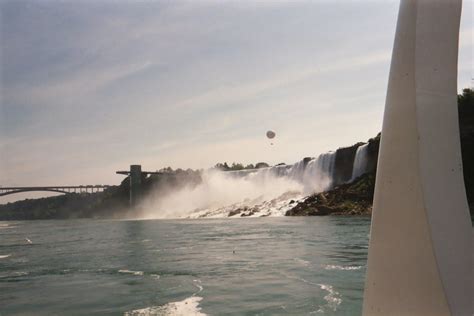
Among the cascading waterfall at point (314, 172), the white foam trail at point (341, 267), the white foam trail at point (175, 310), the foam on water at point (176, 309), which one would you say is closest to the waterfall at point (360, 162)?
the cascading waterfall at point (314, 172)

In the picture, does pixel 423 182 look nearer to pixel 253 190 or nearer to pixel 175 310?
pixel 175 310

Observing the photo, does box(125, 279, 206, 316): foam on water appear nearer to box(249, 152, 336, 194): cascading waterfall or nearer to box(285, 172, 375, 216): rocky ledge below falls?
box(285, 172, 375, 216): rocky ledge below falls

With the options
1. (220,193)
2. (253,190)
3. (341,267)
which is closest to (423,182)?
(341,267)

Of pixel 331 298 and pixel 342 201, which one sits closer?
pixel 331 298

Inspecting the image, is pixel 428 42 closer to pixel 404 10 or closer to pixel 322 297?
pixel 404 10

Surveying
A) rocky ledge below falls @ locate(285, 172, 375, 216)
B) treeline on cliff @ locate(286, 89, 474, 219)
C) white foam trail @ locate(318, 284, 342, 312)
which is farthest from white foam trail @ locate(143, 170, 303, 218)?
white foam trail @ locate(318, 284, 342, 312)

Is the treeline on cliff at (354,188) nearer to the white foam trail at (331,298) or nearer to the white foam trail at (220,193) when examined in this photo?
the white foam trail at (220,193)
